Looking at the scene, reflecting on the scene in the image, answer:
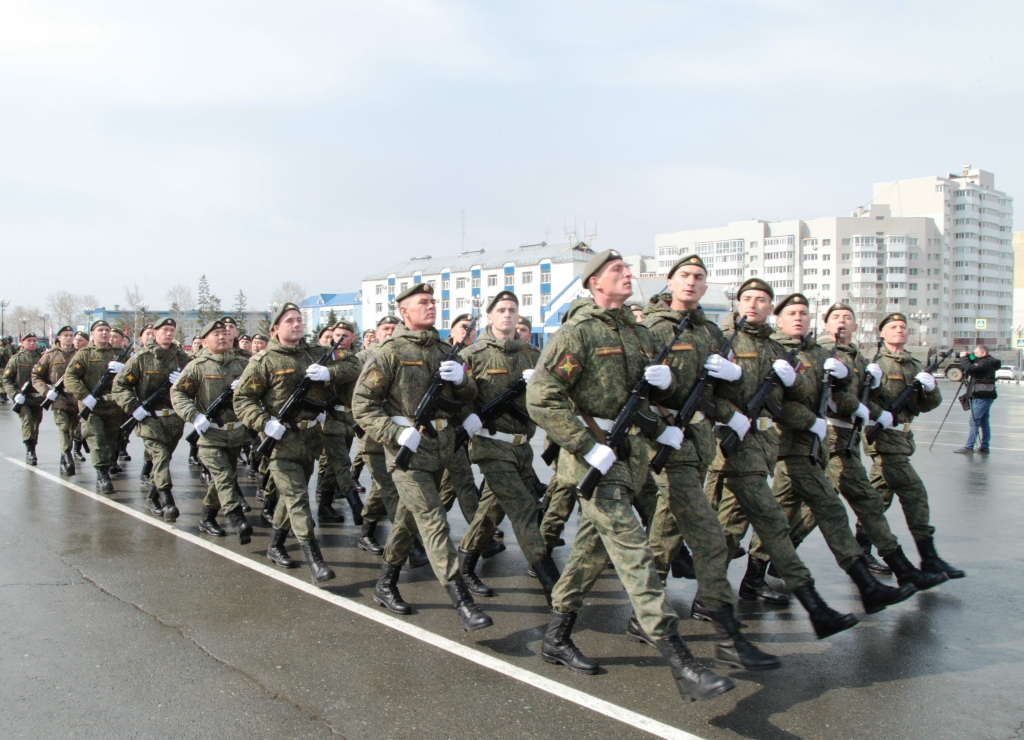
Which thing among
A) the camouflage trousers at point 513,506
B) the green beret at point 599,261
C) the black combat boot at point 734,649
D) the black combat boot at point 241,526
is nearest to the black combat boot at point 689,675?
the black combat boot at point 734,649

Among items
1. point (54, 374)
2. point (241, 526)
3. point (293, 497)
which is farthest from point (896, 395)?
point (54, 374)

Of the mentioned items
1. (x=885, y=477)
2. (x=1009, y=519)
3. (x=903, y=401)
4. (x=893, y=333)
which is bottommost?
(x=1009, y=519)

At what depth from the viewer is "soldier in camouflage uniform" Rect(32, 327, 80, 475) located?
10.5 meters

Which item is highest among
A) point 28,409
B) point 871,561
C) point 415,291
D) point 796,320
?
point 415,291

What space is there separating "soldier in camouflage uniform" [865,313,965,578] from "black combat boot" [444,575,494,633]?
3.21 m

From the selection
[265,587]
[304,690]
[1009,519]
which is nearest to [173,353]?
[265,587]

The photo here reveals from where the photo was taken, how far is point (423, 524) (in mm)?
4836

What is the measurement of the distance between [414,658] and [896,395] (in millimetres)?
4211

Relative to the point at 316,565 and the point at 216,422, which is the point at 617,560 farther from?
the point at 216,422

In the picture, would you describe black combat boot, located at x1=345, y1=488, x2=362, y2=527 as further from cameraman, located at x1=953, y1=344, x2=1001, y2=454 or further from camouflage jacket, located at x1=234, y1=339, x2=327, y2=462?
cameraman, located at x1=953, y1=344, x2=1001, y2=454

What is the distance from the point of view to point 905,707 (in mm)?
3668

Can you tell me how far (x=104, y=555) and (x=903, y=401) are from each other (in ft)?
21.4

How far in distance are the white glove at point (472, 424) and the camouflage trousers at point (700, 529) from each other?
1.47 meters

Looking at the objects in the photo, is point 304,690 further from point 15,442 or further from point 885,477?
A: point 15,442
